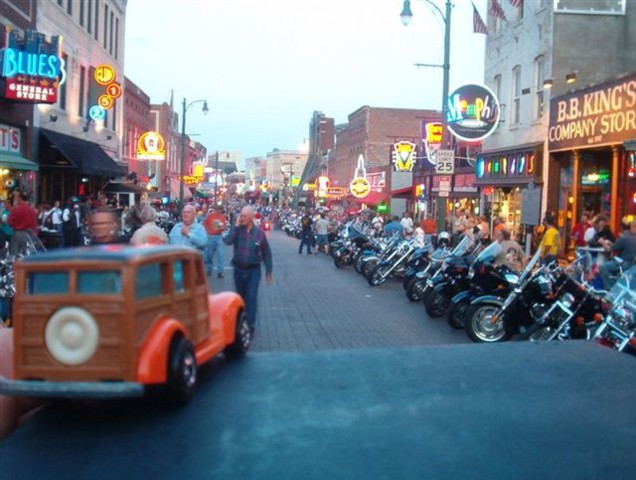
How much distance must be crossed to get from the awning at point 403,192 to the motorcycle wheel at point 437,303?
32476mm

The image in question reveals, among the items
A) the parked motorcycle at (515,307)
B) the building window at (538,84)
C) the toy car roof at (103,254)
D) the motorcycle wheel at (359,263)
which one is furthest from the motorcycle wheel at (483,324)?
the building window at (538,84)

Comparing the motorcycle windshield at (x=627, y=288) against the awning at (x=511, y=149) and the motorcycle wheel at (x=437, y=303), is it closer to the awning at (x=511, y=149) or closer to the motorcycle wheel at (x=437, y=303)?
the motorcycle wheel at (x=437, y=303)

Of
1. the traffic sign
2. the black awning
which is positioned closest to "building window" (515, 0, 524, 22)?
the traffic sign

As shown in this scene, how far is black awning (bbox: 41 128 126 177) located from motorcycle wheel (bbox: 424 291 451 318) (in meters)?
18.4

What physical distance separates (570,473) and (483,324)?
24.2ft

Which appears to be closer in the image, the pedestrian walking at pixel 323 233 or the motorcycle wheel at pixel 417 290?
the motorcycle wheel at pixel 417 290

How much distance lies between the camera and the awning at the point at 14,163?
23.5 m

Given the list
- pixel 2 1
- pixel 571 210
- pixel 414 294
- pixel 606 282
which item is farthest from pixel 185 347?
pixel 2 1

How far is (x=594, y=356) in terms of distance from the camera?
653 cm

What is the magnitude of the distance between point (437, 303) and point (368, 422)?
31.3 ft

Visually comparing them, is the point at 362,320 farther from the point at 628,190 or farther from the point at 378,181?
the point at 378,181

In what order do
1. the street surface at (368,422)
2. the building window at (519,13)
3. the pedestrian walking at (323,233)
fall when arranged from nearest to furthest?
the street surface at (368,422)
the building window at (519,13)
the pedestrian walking at (323,233)

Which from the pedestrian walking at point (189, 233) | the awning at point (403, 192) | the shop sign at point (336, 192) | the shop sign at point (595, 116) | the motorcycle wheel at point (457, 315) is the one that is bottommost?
the motorcycle wheel at point (457, 315)

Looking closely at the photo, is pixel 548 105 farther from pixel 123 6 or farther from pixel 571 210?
pixel 123 6
